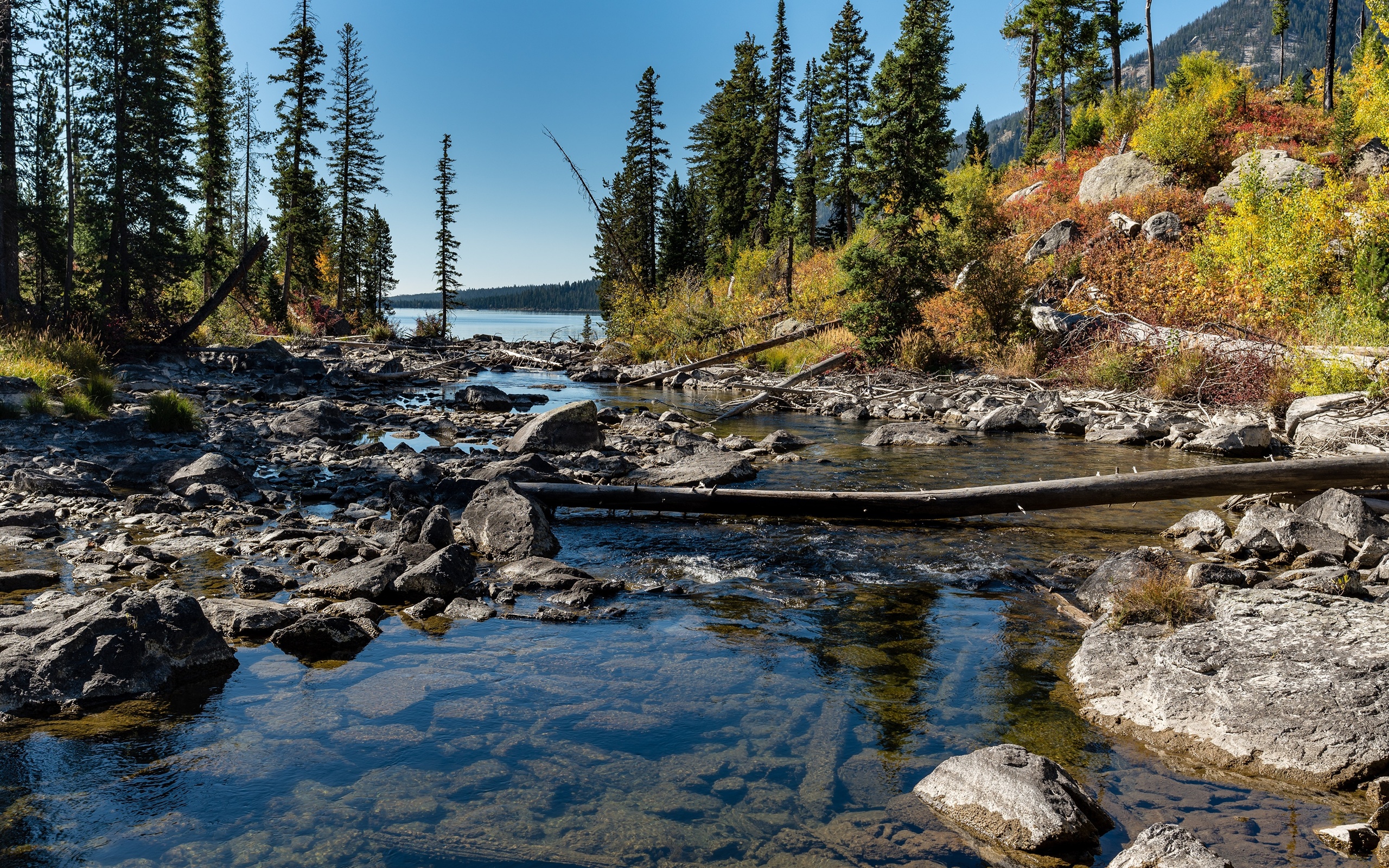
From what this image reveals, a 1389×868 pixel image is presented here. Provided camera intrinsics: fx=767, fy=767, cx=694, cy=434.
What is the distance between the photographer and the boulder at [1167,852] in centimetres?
301

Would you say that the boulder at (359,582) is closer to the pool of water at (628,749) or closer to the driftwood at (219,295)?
the pool of water at (628,749)

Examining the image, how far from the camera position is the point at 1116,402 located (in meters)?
18.0

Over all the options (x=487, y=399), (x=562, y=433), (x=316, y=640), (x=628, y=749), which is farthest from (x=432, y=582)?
(x=487, y=399)

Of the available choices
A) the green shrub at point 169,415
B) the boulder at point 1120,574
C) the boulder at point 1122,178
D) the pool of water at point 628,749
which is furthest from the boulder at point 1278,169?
the green shrub at point 169,415

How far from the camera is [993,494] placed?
28.6 feet

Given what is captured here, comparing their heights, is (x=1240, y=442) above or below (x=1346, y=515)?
above

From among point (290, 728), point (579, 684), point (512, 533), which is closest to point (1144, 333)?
point (512, 533)

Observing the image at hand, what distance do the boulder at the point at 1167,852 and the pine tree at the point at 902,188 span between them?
21.4m

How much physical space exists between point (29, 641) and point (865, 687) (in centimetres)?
540

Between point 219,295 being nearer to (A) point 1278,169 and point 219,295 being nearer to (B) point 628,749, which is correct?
(B) point 628,749

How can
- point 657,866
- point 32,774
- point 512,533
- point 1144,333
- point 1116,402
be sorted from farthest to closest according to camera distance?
point 1144,333
point 1116,402
point 512,533
point 32,774
point 657,866

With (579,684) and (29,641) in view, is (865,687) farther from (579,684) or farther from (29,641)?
(29,641)

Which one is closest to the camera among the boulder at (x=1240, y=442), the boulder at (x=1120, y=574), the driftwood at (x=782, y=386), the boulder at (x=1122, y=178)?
the boulder at (x=1120, y=574)

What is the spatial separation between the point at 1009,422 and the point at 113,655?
633 inches
